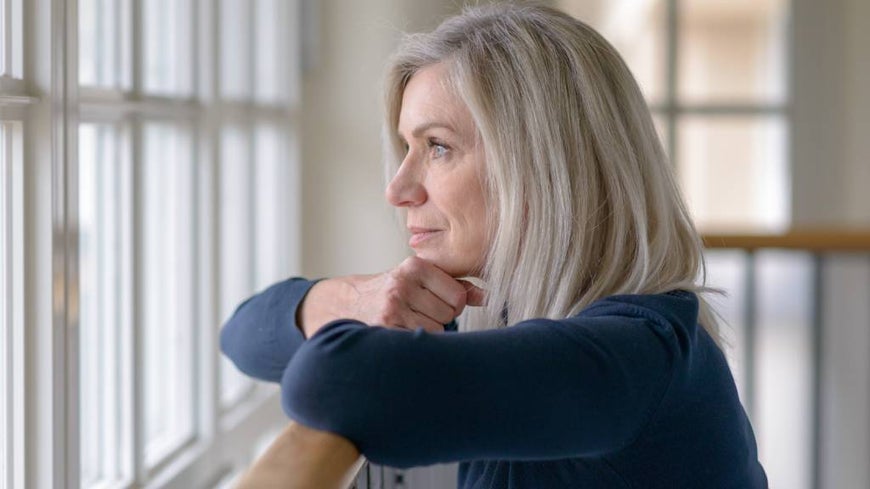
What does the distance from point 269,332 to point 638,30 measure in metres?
3.26

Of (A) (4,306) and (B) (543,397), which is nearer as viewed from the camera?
(B) (543,397)

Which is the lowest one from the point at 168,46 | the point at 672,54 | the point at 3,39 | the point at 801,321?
the point at 801,321

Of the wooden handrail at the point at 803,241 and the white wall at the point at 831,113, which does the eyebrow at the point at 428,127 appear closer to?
the wooden handrail at the point at 803,241

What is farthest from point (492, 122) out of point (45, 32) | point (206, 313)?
point (206, 313)

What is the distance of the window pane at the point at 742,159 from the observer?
15.2ft

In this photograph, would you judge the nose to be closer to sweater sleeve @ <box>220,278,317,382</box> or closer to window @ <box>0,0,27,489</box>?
sweater sleeve @ <box>220,278,317,382</box>

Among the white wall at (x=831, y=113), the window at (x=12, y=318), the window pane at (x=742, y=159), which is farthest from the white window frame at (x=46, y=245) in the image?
the white wall at (x=831, y=113)

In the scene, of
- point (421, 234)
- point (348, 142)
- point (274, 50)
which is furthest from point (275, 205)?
point (421, 234)

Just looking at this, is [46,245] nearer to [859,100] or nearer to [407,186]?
[407,186]

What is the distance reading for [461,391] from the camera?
39.5 inches

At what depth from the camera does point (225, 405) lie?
292 centimetres

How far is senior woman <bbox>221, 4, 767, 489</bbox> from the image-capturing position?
1.10 metres

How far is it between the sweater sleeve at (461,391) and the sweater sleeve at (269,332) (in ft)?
2.31

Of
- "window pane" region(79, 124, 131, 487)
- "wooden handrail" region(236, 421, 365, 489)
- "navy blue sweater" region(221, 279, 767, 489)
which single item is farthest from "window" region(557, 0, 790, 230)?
"wooden handrail" region(236, 421, 365, 489)
